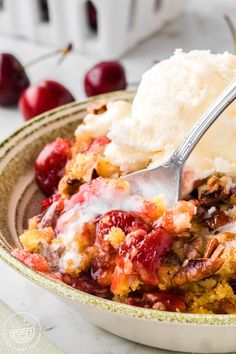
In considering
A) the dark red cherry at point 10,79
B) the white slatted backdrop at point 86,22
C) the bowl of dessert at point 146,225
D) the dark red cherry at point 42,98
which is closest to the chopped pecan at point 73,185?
the bowl of dessert at point 146,225

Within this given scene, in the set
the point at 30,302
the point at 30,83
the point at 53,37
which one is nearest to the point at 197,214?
the point at 30,302

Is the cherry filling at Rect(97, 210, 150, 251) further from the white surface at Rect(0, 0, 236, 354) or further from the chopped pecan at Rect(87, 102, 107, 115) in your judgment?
the chopped pecan at Rect(87, 102, 107, 115)

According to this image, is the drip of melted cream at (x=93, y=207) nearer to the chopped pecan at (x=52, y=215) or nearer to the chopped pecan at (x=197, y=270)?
the chopped pecan at (x=52, y=215)

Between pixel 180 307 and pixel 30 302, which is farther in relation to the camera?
pixel 30 302

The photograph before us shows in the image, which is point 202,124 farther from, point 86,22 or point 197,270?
point 86,22

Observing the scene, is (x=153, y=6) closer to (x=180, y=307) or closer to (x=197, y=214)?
(x=197, y=214)

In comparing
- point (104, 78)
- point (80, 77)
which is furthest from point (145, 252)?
point (80, 77)
